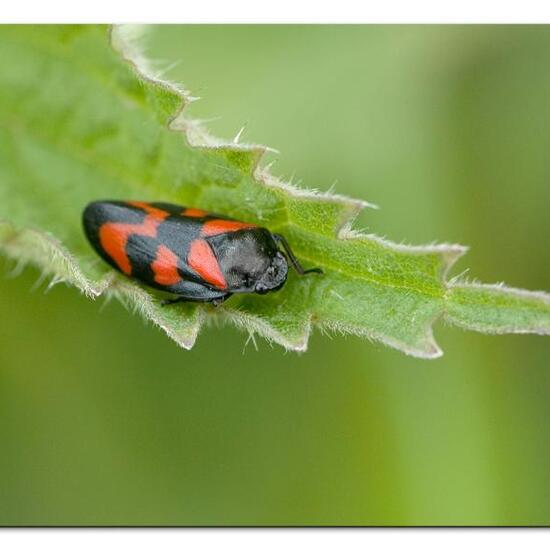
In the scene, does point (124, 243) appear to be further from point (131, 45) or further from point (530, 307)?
point (530, 307)

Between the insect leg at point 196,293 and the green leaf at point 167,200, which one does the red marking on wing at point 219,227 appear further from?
the insect leg at point 196,293

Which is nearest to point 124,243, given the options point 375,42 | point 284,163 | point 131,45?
Answer: point 131,45
